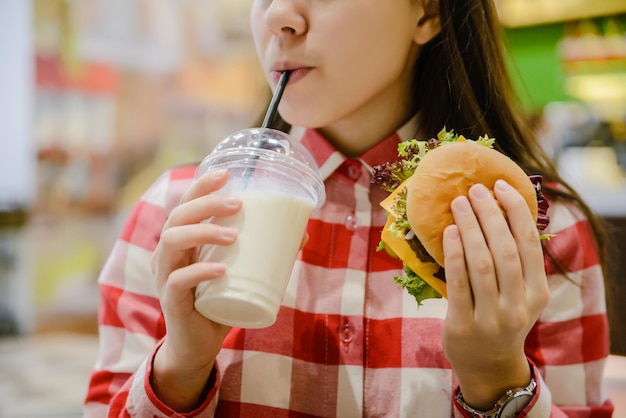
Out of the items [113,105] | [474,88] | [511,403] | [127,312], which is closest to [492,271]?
[511,403]

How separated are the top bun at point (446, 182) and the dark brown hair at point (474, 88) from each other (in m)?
0.38

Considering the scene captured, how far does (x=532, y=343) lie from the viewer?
3.96 feet

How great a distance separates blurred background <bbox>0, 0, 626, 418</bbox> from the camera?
16.1 feet

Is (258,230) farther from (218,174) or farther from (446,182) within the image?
(446,182)

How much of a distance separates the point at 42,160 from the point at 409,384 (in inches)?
179

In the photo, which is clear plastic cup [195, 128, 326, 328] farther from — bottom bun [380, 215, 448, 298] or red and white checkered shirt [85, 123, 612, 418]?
red and white checkered shirt [85, 123, 612, 418]

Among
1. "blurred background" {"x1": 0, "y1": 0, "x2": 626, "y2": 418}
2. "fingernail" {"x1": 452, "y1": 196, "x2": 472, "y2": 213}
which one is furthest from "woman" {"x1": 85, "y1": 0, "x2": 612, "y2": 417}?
"blurred background" {"x1": 0, "y1": 0, "x2": 626, "y2": 418}

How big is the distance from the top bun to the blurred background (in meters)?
4.10

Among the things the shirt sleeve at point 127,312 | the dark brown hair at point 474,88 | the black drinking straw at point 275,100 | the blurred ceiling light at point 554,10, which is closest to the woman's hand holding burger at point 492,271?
the black drinking straw at point 275,100

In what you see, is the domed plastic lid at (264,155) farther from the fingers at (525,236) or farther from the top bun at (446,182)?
the fingers at (525,236)

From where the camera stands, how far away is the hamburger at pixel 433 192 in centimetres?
85

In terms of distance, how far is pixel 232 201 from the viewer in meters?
0.86

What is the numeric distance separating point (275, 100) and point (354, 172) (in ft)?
0.93

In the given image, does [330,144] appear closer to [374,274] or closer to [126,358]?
[374,274]
